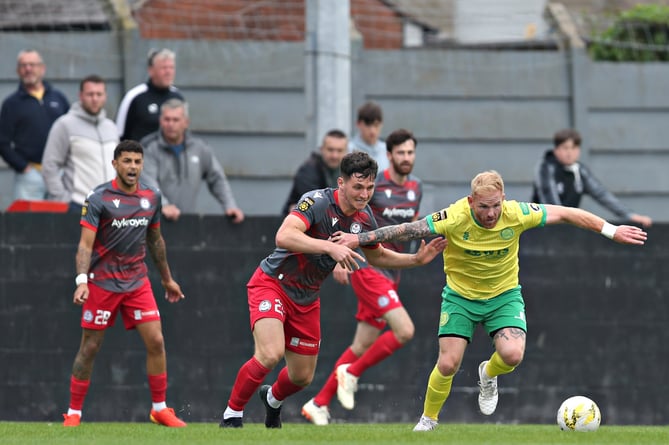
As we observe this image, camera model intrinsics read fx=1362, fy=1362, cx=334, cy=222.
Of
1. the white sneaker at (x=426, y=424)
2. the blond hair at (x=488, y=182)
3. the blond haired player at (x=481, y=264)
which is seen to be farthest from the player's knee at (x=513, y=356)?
the blond hair at (x=488, y=182)

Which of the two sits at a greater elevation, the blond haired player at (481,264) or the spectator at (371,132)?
the spectator at (371,132)

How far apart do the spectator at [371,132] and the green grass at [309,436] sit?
3.01m

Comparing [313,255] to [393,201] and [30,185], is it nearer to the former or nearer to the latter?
[393,201]

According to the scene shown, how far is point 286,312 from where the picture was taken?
987 cm

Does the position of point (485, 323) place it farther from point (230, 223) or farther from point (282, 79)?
point (282, 79)

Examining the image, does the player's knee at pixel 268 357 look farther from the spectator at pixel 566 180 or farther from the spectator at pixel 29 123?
the spectator at pixel 566 180

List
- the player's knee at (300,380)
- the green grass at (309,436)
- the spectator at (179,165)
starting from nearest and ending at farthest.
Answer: the green grass at (309,436), the player's knee at (300,380), the spectator at (179,165)

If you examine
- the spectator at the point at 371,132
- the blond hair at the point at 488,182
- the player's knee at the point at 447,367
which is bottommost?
the player's knee at the point at 447,367

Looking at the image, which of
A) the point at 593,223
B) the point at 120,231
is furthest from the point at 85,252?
the point at 593,223

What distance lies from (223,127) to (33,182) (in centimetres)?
209

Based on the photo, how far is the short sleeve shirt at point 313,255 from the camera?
377 inches

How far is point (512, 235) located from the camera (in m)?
9.73

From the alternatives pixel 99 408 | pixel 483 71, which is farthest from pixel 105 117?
pixel 483 71

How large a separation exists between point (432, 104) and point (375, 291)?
3.01m
